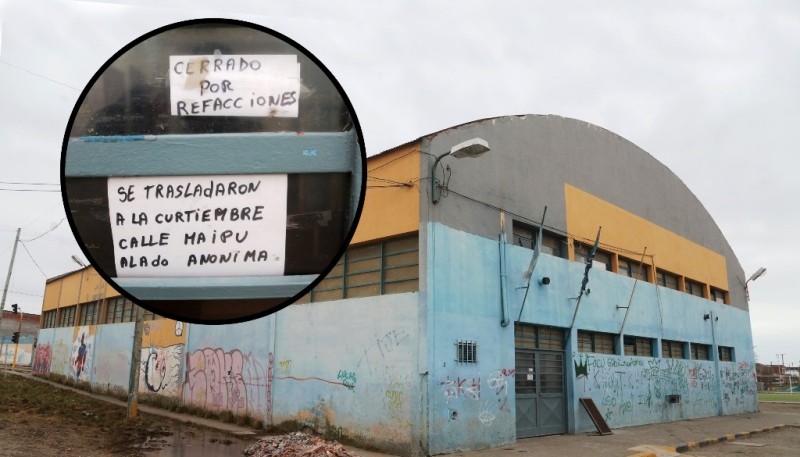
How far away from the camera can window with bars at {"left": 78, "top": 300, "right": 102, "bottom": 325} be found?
82.2ft

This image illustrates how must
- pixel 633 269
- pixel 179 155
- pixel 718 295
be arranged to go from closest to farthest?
1. pixel 179 155
2. pixel 633 269
3. pixel 718 295

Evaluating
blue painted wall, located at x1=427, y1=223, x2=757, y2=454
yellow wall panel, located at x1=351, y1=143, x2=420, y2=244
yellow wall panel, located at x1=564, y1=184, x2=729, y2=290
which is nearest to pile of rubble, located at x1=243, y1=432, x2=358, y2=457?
blue painted wall, located at x1=427, y1=223, x2=757, y2=454

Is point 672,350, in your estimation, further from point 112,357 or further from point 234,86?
point 112,357

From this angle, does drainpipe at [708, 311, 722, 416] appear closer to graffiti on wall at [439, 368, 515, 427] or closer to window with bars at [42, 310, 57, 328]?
graffiti on wall at [439, 368, 515, 427]

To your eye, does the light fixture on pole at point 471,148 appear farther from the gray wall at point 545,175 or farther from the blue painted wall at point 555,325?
the blue painted wall at point 555,325

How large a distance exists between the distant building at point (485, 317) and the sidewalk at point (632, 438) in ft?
1.42

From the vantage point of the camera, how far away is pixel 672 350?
19188 mm

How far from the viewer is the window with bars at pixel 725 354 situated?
2230 cm

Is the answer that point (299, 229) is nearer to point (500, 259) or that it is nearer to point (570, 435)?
point (500, 259)

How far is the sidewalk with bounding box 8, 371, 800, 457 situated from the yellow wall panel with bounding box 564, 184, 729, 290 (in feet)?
16.5

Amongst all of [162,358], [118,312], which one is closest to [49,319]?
[118,312]

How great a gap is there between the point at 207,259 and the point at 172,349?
1924 cm

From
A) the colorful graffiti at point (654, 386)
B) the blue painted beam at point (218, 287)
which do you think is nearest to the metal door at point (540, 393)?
the colorful graffiti at point (654, 386)

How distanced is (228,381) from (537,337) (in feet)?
27.3
